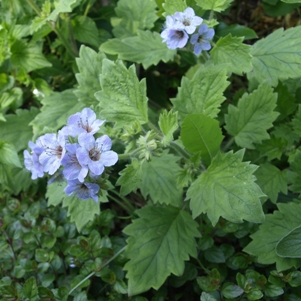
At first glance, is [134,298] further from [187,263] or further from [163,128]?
[163,128]

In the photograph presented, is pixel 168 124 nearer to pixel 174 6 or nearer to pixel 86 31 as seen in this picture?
pixel 174 6

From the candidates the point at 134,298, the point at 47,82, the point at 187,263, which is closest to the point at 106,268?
the point at 134,298

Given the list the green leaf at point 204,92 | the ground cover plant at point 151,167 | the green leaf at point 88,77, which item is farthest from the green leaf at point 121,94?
the green leaf at point 88,77

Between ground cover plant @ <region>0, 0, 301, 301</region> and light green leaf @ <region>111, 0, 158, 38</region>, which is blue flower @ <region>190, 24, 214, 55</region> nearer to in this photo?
ground cover plant @ <region>0, 0, 301, 301</region>

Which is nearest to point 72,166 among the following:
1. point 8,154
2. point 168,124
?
point 168,124

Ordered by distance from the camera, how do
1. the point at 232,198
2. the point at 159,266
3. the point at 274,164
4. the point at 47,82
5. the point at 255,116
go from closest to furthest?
the point at 232,198 → the point at 159,266 → the point at 255,116 → the point at 274,164 → the point at 47,82

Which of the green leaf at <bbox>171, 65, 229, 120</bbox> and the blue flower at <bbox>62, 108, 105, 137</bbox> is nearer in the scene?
the blue flower at <bbox>62, 108, 105, 137</bbox>

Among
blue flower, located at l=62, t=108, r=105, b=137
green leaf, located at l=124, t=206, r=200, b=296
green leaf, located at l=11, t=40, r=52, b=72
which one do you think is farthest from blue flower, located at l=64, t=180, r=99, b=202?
green leaf, located at l=11, t=40, r=52, b=72

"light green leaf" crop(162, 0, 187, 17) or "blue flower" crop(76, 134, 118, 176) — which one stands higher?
"light green leaf" crop(162, 0, 187, 17)
